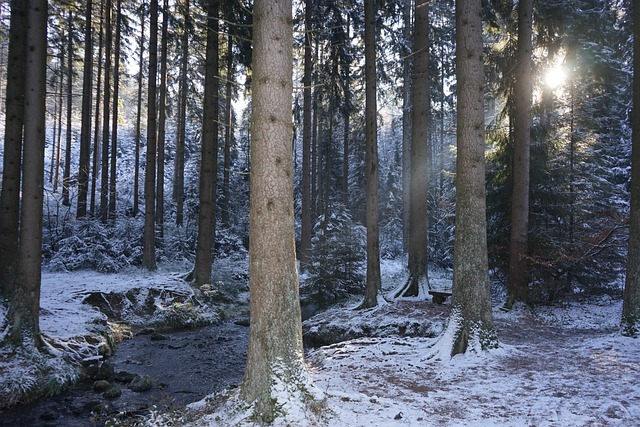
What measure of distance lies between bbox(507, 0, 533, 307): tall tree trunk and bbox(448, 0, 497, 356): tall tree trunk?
16.8ft

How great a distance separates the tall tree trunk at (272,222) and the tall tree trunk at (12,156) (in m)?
6.71

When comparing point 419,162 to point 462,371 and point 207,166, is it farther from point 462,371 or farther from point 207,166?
point 462,371

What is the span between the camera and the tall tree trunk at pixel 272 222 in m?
4.45

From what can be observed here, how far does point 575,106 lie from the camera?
16453 millimetres

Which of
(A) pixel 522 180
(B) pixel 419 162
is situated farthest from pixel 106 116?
(A) pixel 522 180

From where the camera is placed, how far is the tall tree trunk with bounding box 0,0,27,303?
8.57 meters

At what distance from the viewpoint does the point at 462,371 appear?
6.00 m

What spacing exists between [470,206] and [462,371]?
2.67 m

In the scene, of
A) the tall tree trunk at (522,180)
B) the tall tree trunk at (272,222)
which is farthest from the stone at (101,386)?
the tall tree trunk at (522,180)

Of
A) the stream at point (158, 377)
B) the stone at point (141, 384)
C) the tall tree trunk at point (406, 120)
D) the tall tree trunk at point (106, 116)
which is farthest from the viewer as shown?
the tall tree trunk at point (106, 116)

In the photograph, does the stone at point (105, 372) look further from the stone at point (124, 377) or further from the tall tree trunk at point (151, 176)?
the tall tree trunk at point (151, 176)

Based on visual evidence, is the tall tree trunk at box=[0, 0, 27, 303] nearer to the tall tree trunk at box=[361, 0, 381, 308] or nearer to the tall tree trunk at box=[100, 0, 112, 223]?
the tall tree trunk at box=[361, 0, 381, 308]

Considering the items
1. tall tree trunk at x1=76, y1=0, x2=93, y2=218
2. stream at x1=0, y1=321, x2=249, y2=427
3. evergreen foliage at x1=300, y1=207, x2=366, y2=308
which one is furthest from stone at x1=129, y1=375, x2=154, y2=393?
tall tree trunk at x1=76, y1=0, x2=93, y2=218

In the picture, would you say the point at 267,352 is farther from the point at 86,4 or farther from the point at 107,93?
the point at 107,93
